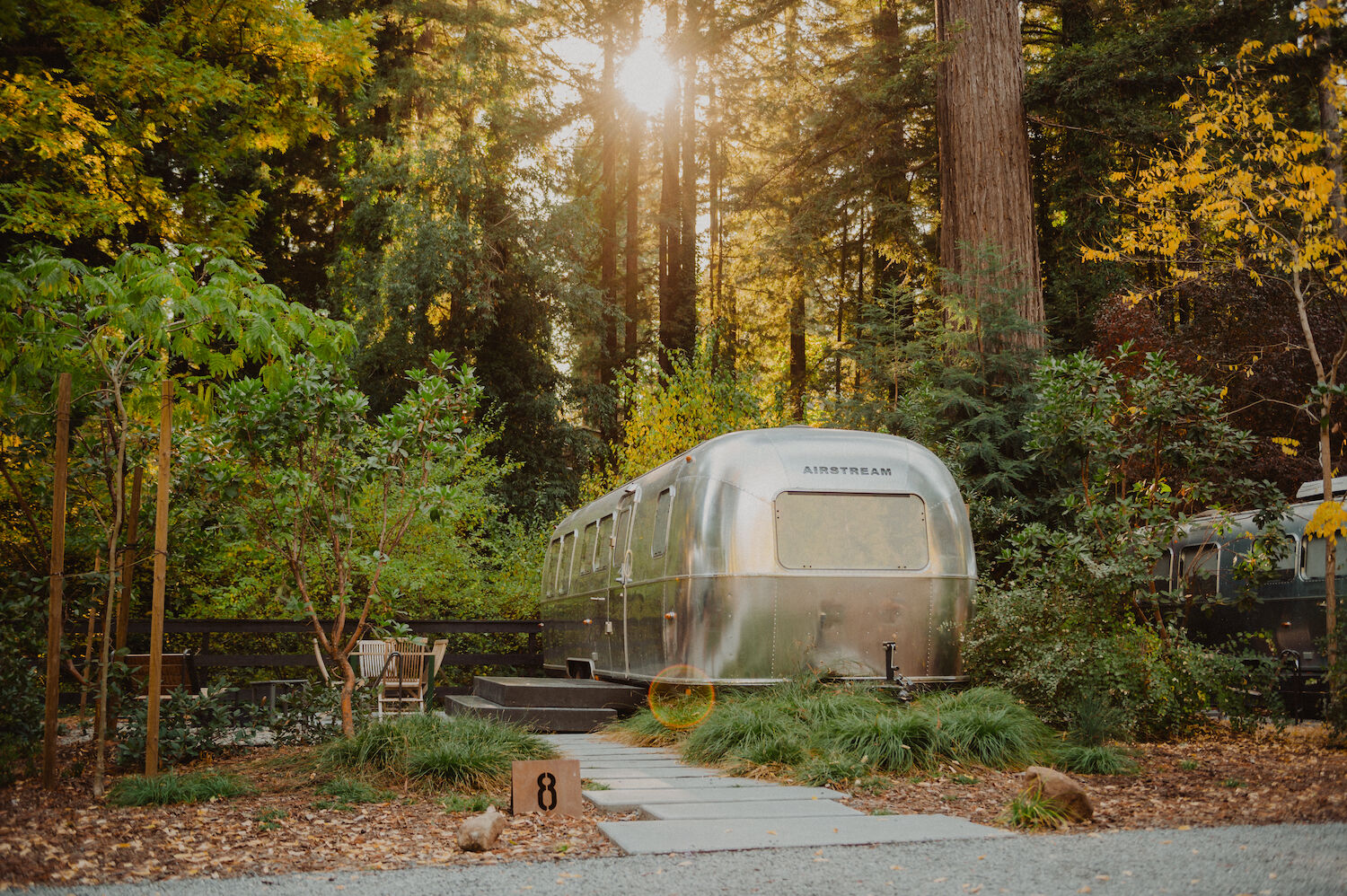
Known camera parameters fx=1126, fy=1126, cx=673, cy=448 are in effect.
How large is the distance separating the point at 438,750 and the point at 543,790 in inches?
44.2

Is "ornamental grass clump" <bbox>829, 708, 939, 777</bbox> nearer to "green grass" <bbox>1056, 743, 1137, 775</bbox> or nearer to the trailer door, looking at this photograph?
"green grass" <bbox>1056, 743, 1137, 775</bbox>

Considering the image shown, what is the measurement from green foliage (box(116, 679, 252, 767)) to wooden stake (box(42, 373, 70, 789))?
902mm

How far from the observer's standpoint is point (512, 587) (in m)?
17.0

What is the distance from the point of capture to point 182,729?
8.19 metres

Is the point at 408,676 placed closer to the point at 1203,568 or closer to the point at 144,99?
the point at 144,99

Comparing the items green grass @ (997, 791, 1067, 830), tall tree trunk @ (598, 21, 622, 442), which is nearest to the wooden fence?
green grass @ (997, 791, 1067, 830)

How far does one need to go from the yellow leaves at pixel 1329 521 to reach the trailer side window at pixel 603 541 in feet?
22.3

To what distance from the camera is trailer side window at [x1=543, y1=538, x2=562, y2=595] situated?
1541 centimetres

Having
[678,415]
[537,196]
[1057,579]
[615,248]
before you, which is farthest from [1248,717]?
[615,248]

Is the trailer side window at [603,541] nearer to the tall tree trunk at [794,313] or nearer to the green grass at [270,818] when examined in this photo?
the green grass at [270,818]

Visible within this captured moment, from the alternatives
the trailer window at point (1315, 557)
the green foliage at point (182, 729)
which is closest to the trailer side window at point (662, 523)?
the green foliage at point (182, 729)

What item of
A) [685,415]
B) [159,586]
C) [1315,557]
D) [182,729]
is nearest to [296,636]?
[685,415]

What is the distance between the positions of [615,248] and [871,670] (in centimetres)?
2212

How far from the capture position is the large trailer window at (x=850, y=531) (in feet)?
31.0
